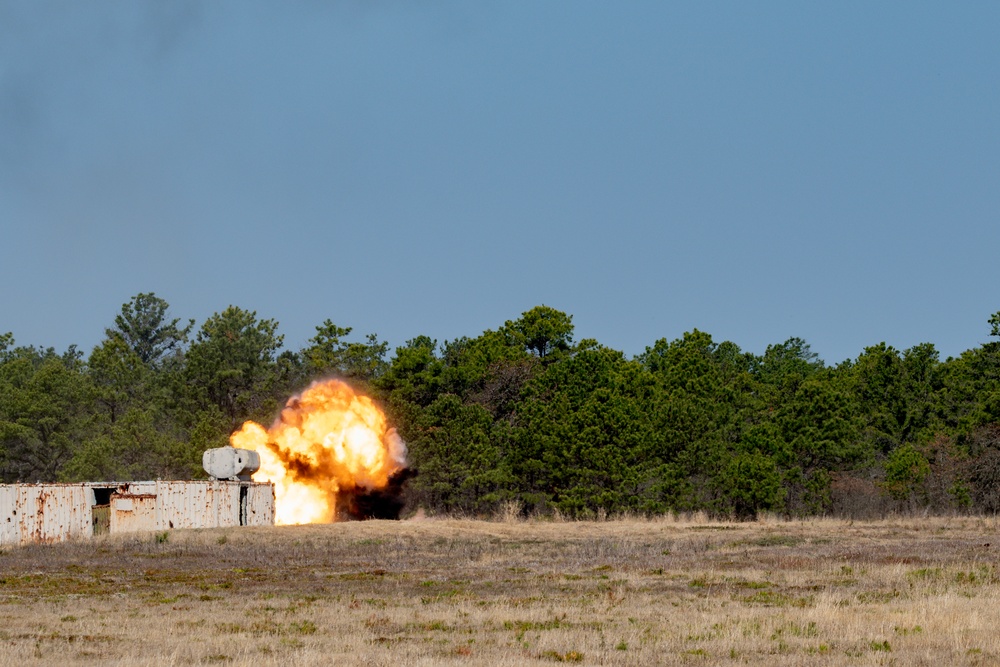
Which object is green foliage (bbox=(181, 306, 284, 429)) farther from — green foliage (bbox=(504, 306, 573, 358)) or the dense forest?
green foliage (bbox=(504, 306, 573, 358))

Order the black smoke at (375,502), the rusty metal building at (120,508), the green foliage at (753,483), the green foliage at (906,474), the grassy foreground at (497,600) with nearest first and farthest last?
1. the grassy foreground at (497,600)
2. the rusty metal building at (120,508)
3. the black smoke at (375,502)
4. the green foliage at (753,483)
5. the green foliage at (906,474)

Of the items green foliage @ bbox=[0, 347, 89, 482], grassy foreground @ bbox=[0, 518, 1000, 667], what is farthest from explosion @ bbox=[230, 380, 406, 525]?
green foliage @ bbox=[0, 347, 89, 482]

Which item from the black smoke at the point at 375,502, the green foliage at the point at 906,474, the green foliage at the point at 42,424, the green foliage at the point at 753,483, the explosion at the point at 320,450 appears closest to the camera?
the explosion at the point at 320,450

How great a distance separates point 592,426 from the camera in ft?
220

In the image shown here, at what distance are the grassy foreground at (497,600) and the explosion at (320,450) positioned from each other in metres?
11.8

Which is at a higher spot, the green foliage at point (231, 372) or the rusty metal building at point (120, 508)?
the green foliage at point (231, 372)

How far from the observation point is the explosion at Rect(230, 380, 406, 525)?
59.7 m

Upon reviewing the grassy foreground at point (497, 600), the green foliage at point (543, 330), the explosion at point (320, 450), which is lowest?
the grassy foreground at point (497, 600)

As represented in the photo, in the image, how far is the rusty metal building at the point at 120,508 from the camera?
45.8 metres

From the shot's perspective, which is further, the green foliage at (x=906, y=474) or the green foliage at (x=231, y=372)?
the green foliage at (x=231, y=372)

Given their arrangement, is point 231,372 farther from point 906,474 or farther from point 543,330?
point 906,474

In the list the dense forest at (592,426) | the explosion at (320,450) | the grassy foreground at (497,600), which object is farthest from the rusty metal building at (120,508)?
the dense forest at (592,426)

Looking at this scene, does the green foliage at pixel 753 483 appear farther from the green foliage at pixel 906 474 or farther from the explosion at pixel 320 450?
the explosion at pixel 320 450

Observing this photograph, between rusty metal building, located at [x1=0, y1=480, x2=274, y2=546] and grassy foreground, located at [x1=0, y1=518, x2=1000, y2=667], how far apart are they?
2685 mm
